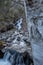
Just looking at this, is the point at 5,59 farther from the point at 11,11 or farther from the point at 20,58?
the point at 11,11

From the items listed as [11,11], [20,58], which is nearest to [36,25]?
[20,58]

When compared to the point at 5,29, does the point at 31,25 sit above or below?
above

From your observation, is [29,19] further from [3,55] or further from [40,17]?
[3,55]

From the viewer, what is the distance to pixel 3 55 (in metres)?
6.74

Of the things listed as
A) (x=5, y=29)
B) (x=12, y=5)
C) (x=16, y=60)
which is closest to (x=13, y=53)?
(x=16, y=60)

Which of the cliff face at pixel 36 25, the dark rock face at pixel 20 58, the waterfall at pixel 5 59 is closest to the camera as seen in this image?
the cliff face at pixel 36 25

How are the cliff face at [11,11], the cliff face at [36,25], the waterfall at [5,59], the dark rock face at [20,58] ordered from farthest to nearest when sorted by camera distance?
the cliff face at [11,11] → the waterfall at [5,59] → the dark rock face at [20,58] → the cliff face at [36,25]

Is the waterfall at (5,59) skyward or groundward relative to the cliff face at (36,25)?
groundward

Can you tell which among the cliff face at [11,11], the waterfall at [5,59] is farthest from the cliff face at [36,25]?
the cliff face at [11,11]

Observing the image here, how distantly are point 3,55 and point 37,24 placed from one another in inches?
162

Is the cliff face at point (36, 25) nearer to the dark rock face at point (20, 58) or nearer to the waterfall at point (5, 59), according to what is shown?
the dark rock face at point (20, 58)

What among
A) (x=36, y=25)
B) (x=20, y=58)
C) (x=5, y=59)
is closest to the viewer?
(x=36, y=25)

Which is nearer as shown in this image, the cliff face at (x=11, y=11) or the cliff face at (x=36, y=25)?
the cliff face at (x=36, y=25)

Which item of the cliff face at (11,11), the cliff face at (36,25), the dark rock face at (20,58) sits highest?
the cliff face at (36,25)
